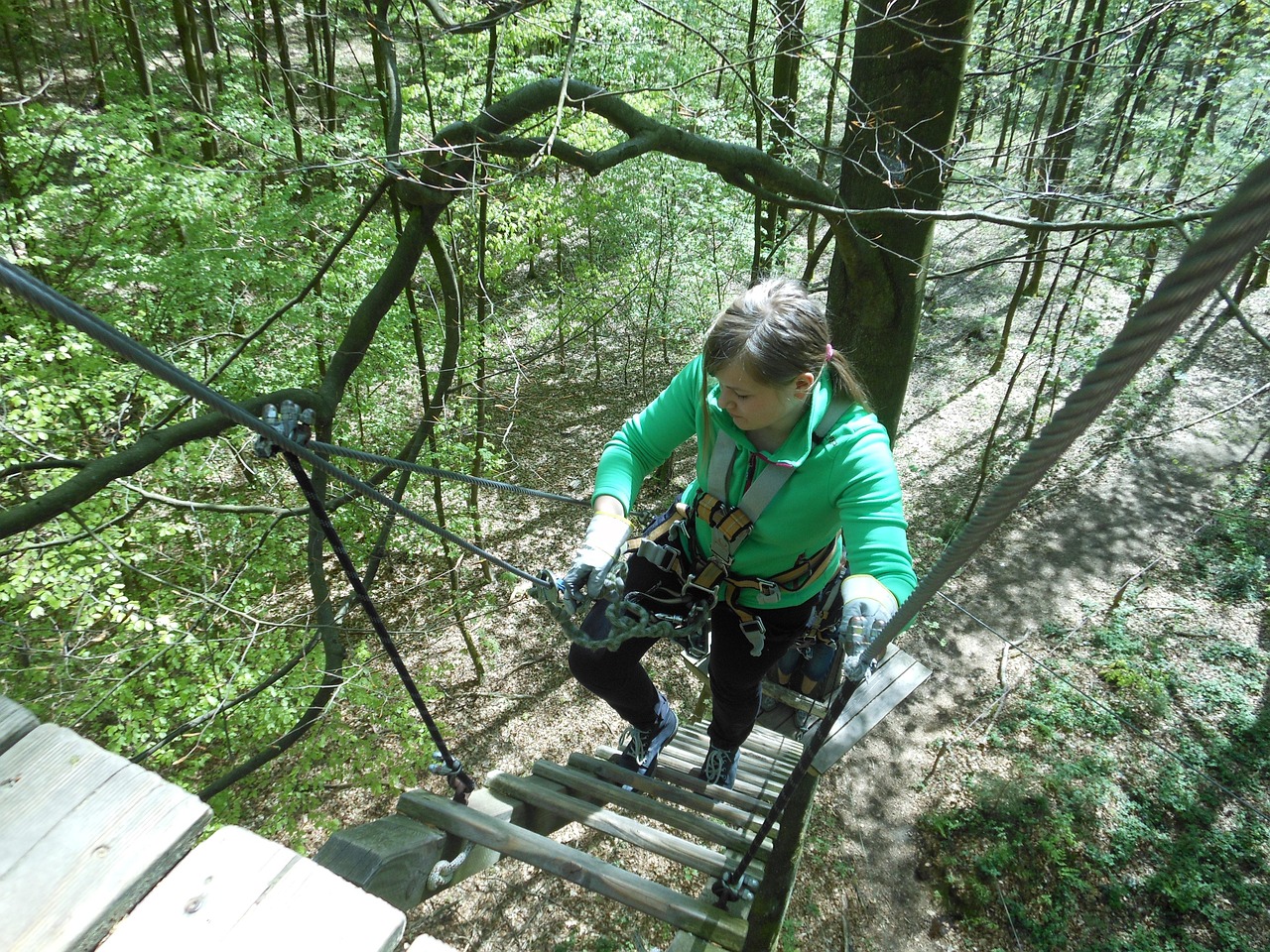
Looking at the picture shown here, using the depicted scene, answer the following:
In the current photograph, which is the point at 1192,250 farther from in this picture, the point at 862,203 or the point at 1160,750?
the point at 1160,750

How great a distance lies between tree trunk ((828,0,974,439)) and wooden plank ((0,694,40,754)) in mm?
3251

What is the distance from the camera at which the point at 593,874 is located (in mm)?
1894

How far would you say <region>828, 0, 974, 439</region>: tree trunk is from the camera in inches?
126

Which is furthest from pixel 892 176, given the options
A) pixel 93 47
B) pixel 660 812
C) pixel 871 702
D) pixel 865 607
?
pixel 93 47

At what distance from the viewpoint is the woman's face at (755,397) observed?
1.69m

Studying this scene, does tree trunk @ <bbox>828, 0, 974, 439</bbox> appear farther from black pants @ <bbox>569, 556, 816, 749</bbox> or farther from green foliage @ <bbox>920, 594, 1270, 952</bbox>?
green foliage @ <bbox>920, 594, 1270, 952</bbox>

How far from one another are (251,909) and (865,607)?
1273mm

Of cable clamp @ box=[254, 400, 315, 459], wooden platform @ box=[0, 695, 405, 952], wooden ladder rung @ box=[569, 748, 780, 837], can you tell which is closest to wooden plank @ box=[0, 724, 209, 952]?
wooden platform @ box=[0, 695, 405, 952]

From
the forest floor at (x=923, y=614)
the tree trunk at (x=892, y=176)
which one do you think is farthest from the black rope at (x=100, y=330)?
the forest floor at (x=923, y=614)

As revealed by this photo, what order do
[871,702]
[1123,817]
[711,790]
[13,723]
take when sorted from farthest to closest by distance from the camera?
[1123,817] → [711,790] → [871,702] → [13,723]

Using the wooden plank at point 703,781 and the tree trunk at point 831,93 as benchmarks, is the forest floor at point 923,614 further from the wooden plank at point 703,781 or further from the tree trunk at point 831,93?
the tree trunk at point 831,93

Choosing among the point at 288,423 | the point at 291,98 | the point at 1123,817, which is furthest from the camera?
the point at 291,98

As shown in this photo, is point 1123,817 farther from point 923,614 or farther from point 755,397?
point 755,397

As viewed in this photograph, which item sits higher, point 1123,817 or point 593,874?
point 593,874
